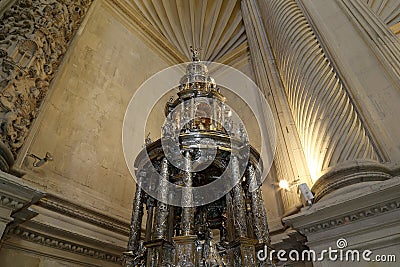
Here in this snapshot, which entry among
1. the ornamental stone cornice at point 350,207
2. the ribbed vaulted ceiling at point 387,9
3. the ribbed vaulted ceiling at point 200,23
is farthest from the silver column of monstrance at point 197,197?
the ribbed vaulted ceiling at point 200,23

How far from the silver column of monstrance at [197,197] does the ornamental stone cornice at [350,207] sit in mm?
441

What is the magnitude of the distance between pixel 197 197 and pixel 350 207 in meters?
1.60

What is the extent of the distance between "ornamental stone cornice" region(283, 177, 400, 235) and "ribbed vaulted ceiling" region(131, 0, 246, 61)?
18.7 feet

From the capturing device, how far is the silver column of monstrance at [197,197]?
2.76m

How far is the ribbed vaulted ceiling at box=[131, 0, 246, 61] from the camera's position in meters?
8.23

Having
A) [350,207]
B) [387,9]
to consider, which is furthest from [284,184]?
[387,9]

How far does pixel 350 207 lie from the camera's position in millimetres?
2949

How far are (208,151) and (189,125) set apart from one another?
77 cm

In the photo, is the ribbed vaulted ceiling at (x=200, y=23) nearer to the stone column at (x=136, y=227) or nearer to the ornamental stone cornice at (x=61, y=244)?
the stone column at (x=136, y=227)

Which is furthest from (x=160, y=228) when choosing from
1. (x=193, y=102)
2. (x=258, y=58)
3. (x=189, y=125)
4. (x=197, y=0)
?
(x=197, y=0)

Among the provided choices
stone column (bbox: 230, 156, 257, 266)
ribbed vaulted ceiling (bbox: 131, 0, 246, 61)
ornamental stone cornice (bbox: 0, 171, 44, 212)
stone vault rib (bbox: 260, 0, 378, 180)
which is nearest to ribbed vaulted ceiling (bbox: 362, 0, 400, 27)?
stone vault rib (bbox: 260, 0, 378, 180)

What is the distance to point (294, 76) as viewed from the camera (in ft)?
15.2

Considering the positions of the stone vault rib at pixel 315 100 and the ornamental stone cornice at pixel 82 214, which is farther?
the ornamental stone cornice at pixel 82 214

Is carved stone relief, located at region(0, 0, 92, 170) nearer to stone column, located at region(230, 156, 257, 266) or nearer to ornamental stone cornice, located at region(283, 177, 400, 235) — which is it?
stone column, located at region(230, 156, 257, 266)
